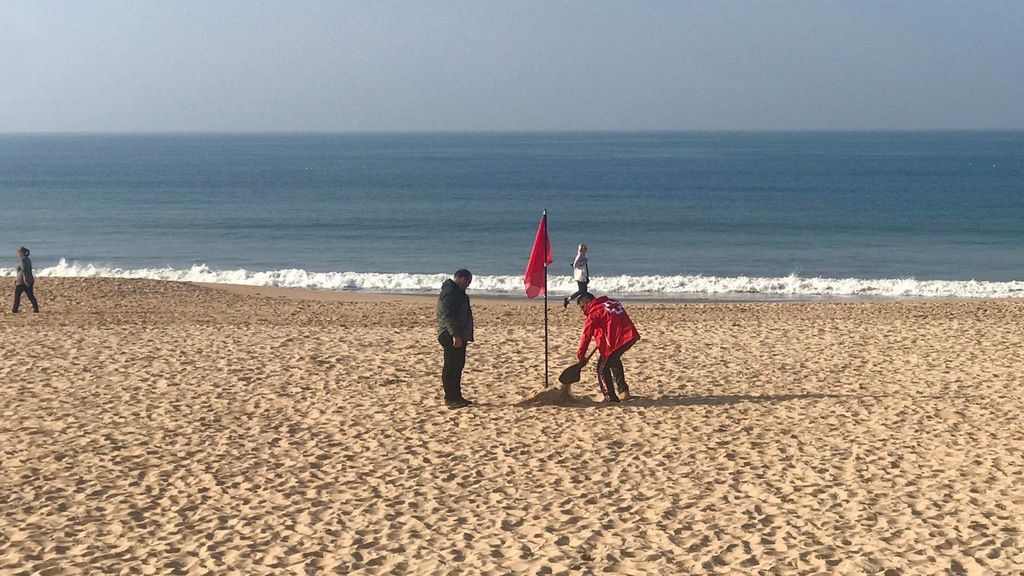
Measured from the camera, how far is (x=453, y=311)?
9.88 meters

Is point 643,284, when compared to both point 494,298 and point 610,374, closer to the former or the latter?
point 494,298

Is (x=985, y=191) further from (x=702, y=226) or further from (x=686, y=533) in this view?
(x=686, y=533)

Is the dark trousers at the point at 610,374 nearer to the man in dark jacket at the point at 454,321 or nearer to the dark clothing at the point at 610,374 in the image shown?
the dark clothing at the point at 610,374

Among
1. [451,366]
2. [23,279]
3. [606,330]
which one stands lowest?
[451,366]

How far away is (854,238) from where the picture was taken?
40.6 meters

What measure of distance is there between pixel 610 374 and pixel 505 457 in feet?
7.32

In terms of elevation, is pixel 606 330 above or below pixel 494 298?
above

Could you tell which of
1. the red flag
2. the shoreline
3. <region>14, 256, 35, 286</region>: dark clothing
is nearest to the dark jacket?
the red flag

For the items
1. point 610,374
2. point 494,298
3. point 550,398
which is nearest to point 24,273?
point 494,298

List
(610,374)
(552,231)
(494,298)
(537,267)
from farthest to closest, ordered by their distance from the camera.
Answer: (552,231) < (494,298) < (537,267) < (610,374)

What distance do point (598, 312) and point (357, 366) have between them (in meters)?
3.72

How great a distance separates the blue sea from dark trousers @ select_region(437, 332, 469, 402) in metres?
15.5

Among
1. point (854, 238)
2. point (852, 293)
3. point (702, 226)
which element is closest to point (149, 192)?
point (702, 226)

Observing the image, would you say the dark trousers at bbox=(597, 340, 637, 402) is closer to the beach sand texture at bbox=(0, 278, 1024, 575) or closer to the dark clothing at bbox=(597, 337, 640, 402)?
the dark clothing at bbox=(597, 337, 640, 402)
